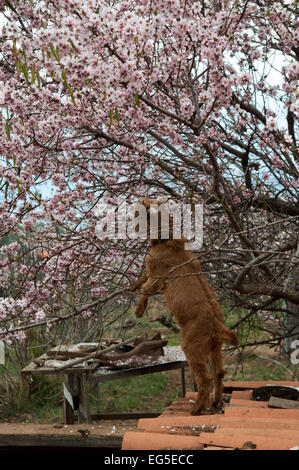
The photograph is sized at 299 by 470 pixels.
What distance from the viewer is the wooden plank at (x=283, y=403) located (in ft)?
11.8

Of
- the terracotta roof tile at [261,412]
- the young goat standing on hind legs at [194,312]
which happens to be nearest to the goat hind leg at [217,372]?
the young goat standing on hind legs at [194,312]

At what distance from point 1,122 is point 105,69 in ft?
3.89

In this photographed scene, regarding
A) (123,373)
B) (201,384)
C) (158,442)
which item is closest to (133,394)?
(123,373)

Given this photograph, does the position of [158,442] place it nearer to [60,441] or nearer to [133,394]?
[60,441]

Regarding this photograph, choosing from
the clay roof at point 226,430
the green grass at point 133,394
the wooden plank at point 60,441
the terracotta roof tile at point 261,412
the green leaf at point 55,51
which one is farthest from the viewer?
the green grass at point 133,394

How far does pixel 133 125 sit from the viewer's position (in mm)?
4449

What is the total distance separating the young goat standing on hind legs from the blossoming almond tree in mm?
289

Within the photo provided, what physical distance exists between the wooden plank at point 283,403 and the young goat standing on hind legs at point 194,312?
0.39 m

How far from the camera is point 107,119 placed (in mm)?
4543

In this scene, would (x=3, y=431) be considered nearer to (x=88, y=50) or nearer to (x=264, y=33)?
(x=88, y=50)

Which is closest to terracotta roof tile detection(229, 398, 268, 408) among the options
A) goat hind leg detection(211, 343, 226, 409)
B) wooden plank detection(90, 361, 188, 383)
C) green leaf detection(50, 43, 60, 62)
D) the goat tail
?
goat hind leg detection(211, 343, 226, 409)

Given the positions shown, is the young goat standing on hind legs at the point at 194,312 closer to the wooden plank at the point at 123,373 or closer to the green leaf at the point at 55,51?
the wooden plank at the point at 123,373

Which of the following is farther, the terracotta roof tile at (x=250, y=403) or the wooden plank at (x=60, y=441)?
the terracotta roof tile at (x=250, y=403)

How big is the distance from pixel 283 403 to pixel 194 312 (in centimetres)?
88
